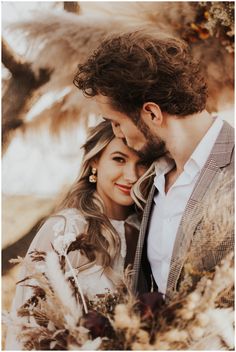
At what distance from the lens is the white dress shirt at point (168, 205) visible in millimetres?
2305

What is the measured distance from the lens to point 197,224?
88.6 inches

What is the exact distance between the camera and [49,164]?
2354mm

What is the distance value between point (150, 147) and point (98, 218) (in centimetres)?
40

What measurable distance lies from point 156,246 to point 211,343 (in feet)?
1.59

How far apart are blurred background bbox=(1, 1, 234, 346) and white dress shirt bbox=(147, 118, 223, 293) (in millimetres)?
214

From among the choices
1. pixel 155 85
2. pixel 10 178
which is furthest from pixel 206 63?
pixel 10 178

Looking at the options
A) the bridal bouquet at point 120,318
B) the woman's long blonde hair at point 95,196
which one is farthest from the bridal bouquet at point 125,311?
the woman's long blonde hair at point 95,196

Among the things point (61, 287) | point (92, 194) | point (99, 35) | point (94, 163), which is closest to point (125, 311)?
point (61, 287)

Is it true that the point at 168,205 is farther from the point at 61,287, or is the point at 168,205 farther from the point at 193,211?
the point at 61,287

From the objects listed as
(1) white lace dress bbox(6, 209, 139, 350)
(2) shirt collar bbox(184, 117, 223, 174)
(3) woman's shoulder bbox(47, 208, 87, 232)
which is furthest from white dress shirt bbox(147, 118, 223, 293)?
(3) woman's shoulder bbox(47, 208, 87, 232)

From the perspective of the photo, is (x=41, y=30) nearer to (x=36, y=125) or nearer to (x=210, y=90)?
(x=36, y=125)

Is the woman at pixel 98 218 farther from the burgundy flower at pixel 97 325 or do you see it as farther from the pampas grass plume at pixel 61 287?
the burgundy flower at pixel 97 325

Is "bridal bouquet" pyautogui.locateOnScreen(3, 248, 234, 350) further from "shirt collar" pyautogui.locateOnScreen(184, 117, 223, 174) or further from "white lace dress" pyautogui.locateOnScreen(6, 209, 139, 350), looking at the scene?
"shirt collar" pyautogui.locateOnScreen(184, 117, 223, 174)

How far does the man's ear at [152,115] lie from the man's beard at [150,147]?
0.03 meters
